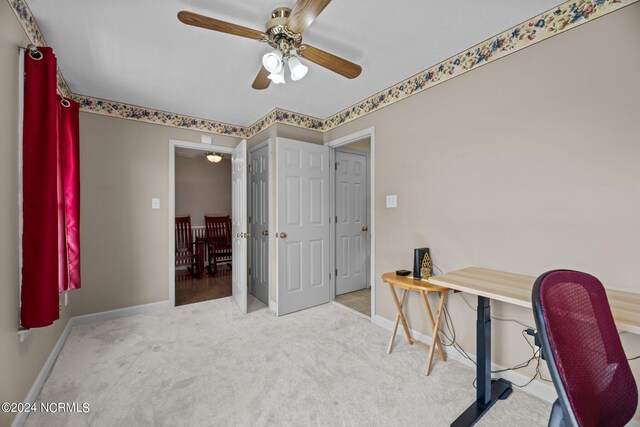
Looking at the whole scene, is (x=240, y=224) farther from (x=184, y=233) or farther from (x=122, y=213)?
(x=184, y=233)

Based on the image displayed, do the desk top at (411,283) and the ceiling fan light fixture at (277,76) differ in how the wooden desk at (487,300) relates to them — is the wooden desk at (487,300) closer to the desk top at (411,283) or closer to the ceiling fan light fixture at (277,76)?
the desk top at (411,283)

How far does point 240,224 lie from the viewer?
129 inches

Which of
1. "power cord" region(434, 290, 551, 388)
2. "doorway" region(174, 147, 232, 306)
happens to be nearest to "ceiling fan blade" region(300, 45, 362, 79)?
"power cord" region(434, 290, 551, 388)

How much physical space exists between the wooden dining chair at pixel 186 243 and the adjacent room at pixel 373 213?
1899 mm

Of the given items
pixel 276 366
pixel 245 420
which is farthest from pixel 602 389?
pixel 276 366

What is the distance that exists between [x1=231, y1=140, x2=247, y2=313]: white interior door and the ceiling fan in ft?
5.16

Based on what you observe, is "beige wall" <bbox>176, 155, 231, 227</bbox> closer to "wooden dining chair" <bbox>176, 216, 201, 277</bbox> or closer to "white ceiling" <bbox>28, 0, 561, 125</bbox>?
"wooden dining chair" <bbox>176, 216, 201, 277</bbox>

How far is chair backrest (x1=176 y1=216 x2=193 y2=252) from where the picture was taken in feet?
16.5

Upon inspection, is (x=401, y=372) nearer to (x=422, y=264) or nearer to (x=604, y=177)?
(x=422, y=264)

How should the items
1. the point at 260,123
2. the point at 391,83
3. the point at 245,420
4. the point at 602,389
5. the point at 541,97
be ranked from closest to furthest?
the point at 602,389
the point at 245,420
the point at 541,97
the point at 391,83
the point at 260,123

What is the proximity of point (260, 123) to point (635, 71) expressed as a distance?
3276 millimetres

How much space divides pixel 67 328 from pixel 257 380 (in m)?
2.16

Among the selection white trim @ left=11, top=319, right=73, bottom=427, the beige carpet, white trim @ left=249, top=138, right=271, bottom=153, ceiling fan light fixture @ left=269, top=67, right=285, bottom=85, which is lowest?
the beige carpet

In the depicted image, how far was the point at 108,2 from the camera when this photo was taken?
1.53m
